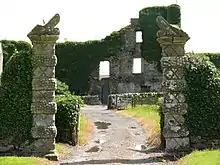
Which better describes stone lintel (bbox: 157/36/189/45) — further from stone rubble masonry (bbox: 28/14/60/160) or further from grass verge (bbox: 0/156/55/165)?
grass verge (bbox: 0/156/55/165)

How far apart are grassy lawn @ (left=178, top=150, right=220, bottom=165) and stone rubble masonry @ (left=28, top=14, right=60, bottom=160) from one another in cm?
473

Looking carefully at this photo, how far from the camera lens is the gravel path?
17.5 metres

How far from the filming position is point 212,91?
1862cm

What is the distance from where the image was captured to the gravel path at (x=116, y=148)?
1745 centimetres

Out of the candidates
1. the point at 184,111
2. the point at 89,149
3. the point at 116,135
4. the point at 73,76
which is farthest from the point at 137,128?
the point at 73,76

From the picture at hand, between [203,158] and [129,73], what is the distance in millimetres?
46981

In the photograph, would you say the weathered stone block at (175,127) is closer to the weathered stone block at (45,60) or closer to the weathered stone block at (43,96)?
the weathered stone block at (43,96)

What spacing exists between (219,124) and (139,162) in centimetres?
349

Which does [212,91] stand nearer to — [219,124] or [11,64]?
[219,124]

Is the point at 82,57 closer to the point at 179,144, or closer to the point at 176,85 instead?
the point at 176,85

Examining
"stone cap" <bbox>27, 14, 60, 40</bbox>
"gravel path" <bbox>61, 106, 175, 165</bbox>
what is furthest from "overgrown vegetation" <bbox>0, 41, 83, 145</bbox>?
"gravel path" <bbox>61, 106, 175, 165</bbox>

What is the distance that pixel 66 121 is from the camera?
827 inches

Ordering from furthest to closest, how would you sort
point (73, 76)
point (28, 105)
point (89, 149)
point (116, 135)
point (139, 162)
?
1. point (73, 76)
2. point (116, 135)
3. point (89, 149)
4. point (28, 105)
5. point (139, 162)

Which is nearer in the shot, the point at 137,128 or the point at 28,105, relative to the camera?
the point at 28,105
